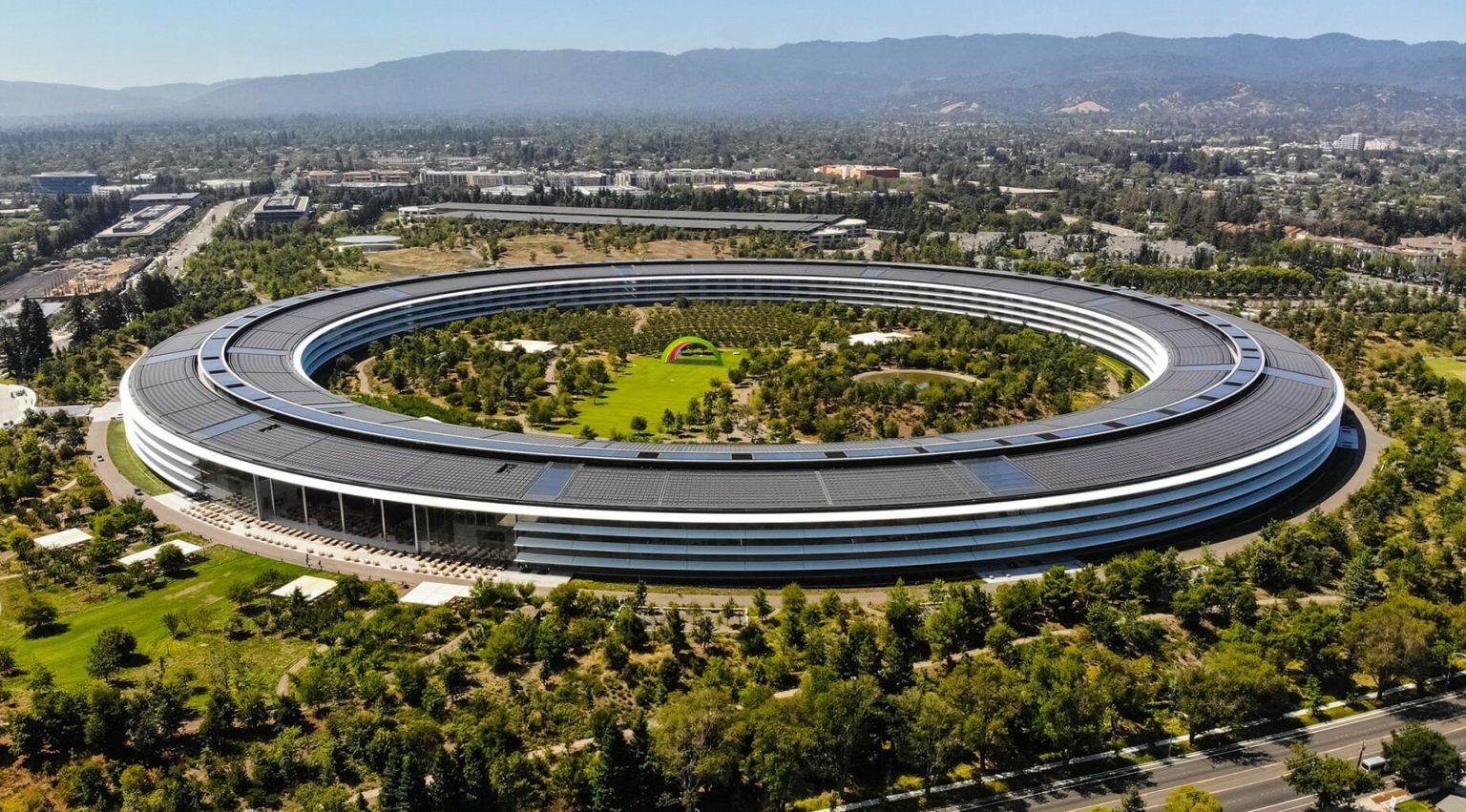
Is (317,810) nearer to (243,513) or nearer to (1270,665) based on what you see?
(243,513)

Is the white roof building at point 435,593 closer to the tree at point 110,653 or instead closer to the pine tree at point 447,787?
the tree at point 110,653

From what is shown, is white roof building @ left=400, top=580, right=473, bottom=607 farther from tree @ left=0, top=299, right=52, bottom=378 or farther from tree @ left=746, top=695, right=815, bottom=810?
tree @ left=0, top=299, right=52, bottom=378

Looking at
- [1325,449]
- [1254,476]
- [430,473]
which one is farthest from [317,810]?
[1325,449]

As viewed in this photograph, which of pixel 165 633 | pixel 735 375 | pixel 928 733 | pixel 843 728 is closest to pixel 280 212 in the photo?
pixel 735 375

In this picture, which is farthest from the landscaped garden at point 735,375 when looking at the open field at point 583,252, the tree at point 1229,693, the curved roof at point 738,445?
the open field at point 583,252

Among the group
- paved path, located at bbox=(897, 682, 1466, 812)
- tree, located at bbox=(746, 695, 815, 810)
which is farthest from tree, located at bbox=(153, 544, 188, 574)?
paved path, located at bbox=(897, 682, 1466, 812)

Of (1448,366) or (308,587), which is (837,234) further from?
(308,587)
